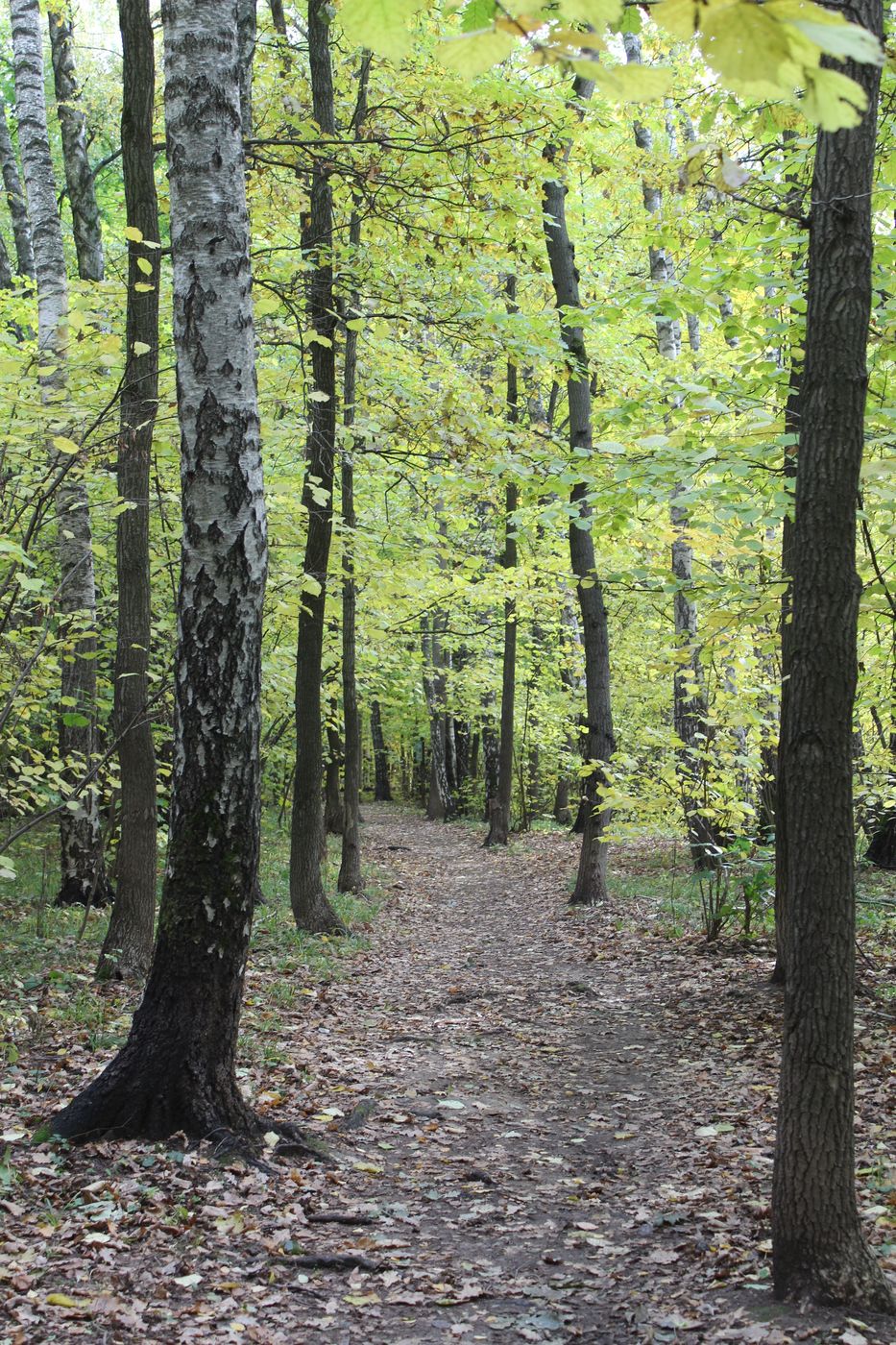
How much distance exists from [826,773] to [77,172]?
9.96m

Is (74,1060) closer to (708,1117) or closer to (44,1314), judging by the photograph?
(44,1314)

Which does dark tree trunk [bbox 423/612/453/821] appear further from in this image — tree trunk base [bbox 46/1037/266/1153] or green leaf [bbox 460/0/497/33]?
green leaf [bbox 460/0/497/33]

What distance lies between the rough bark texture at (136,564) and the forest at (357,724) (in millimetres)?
44

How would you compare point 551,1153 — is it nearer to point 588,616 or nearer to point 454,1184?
point 454,1184

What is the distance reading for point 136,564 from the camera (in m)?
6.86

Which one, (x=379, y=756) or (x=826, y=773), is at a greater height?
(x=826, y=773)

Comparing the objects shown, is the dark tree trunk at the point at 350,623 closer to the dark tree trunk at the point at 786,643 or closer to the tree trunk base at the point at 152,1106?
the dark tree trunk at the point at 786,643

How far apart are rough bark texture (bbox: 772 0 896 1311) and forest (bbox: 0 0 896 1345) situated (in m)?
0.01

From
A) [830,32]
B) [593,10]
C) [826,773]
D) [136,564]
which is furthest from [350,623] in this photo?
[830,32]

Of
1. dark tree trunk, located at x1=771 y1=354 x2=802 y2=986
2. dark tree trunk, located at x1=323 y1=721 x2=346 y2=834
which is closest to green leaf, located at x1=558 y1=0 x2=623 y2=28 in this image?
dark tree trunk, located at x1=771 y1=354 x2=802 y2=986

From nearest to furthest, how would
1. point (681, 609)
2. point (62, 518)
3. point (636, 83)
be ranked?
point (636, 83)
point (62, 518)
point (681, 609)

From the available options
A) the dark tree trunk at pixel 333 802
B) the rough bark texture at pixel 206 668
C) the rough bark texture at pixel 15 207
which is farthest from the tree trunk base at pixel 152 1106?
the dark tree trunk at pixel 333 802

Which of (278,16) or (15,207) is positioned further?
(15,207)

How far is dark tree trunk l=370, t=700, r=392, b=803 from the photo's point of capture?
32.0m
